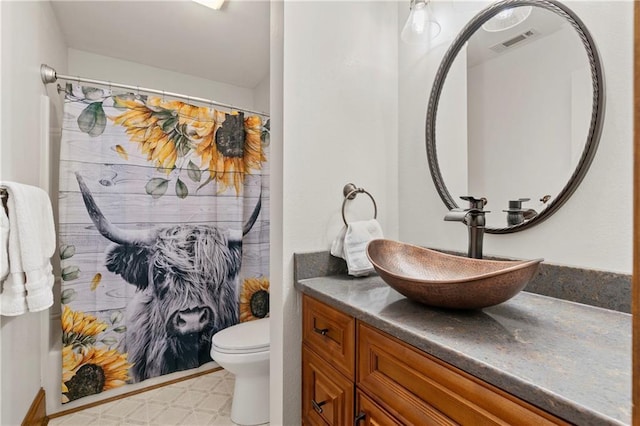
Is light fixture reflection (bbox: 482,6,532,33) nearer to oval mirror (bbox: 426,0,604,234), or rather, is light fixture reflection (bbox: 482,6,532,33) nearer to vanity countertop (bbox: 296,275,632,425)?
oval mirror (bbox: 426,0,604,234)

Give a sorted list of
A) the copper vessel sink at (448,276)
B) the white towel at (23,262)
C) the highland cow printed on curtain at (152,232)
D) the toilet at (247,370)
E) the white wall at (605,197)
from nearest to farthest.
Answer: the copper vessel sink at (448,276)
the white wall at (605,197)
the white towel at (23,262)
the toilet at (247,370)
the highland cow printed on curtain at (152,232)

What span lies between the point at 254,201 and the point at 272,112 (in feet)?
3.78

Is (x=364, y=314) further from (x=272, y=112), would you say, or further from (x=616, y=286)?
(x=272, y=112)

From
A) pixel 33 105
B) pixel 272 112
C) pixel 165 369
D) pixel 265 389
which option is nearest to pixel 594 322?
pixel 272 112

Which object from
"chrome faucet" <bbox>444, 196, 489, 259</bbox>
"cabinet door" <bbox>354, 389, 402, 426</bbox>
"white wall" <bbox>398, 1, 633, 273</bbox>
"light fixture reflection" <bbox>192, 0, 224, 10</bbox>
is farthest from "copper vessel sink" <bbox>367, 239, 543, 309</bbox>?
"light fixture reflection" <bbox>192, 0, 224, 10</bbox>

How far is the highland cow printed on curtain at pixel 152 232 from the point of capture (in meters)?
1.75

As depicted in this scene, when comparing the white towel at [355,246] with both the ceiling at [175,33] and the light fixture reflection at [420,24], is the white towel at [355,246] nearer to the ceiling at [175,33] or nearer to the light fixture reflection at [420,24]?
the light fixture reflection at [420,24]

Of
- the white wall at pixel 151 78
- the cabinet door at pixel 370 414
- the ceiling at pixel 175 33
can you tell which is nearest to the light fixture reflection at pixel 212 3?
the ceiling at pixel 175 33

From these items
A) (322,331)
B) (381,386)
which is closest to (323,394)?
(322,331)

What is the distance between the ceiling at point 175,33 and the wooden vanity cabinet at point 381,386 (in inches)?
74.4

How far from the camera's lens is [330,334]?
0.97 meters

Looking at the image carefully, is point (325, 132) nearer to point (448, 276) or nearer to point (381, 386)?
point (448, 276)

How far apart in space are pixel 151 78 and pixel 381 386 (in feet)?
9.49

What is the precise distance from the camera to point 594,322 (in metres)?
0.73
